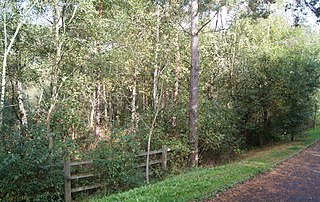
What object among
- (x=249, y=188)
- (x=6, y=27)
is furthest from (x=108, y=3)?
(x=249, y=188)

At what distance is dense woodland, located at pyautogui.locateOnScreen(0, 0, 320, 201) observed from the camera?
6896 millimetres

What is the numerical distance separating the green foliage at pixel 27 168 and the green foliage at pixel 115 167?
1.39 m

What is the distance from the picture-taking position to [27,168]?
5828 millimetres

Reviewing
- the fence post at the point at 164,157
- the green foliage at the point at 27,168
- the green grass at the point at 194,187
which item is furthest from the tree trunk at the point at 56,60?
the fence post at the point at 164,157

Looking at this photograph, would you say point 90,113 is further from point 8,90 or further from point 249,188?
point 249,188

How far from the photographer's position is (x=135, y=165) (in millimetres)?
8250

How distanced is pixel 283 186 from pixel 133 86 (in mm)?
10227

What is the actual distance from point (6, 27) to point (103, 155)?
581 cm

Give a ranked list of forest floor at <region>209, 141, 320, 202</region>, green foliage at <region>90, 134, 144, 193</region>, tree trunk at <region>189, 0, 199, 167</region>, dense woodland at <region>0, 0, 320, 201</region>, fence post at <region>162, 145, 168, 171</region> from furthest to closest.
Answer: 1. tree trunk at <region>189, 0, 199, 167</region>
2. fence post at <region>162, 145, 168, 171</region>
3. green foliage at <region>90, 134, 144, 193</region>
4. dense woodland at <region>0, 0, 320, 201</region>
5. forest floor at <region>209, 141, 320, 202</region>

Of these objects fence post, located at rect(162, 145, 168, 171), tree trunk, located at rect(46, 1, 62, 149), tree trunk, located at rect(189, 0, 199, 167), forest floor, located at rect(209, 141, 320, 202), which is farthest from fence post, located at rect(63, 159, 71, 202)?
tree trunk, located at rect(189, 0, 199, 167)

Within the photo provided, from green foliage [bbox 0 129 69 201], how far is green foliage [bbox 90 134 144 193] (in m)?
1.39

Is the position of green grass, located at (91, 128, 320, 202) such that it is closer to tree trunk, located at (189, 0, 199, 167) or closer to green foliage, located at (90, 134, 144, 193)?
green foliage, located at (90, 134, 144, 193)

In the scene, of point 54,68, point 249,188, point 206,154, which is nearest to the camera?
point 249,188

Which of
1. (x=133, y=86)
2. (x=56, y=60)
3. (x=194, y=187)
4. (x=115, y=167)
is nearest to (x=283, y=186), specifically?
(x=194, y=187)
